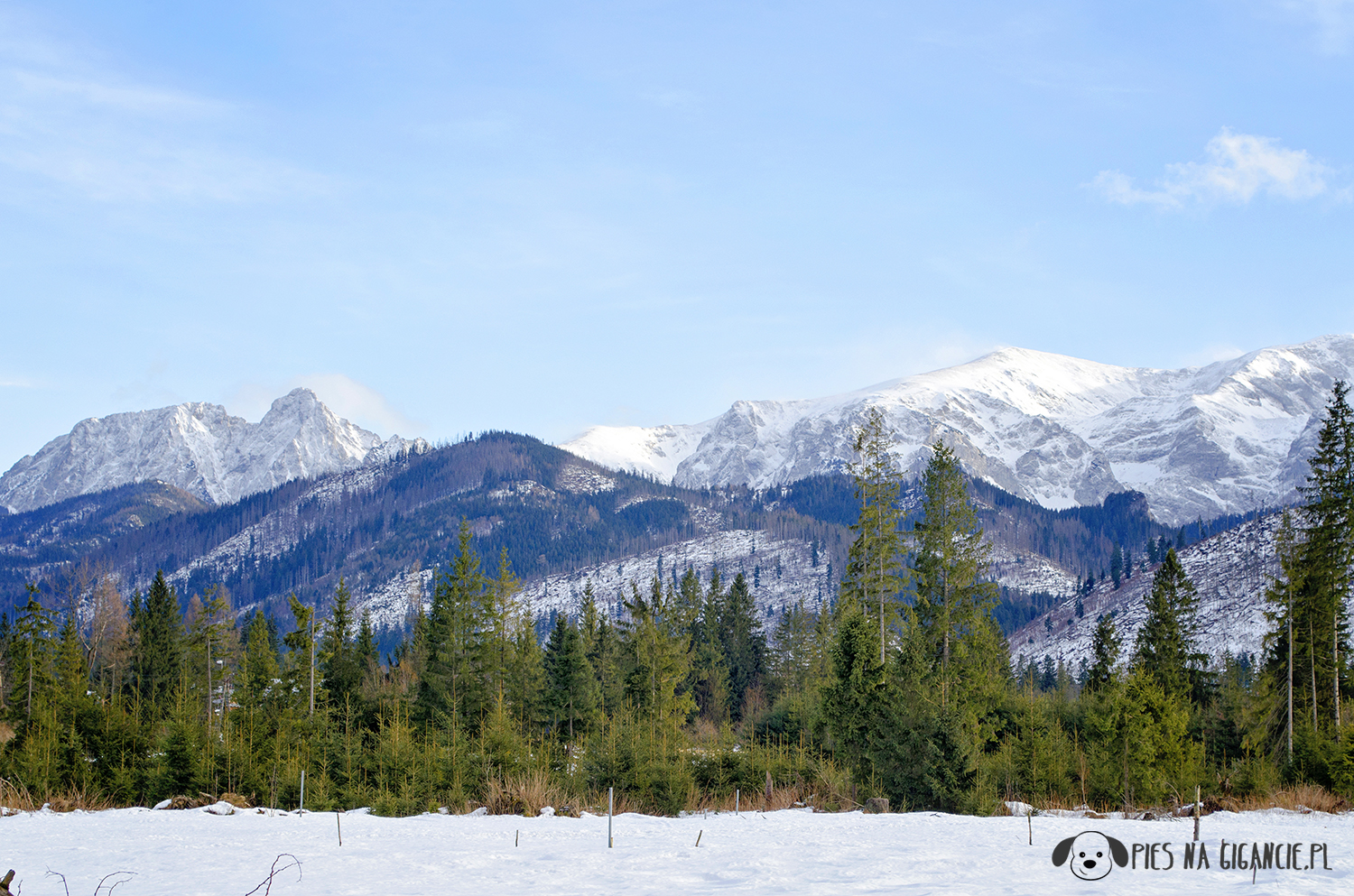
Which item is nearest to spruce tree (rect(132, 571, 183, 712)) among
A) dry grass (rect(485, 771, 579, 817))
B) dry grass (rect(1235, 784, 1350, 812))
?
dry grass (rect(485, 771, 579, 817))

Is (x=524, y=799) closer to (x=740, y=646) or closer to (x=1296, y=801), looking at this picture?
(x=1296, y=801)

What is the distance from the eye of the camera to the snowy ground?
32.0 ft

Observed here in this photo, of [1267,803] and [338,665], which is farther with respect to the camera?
[338,665]

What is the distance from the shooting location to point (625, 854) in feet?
40.3

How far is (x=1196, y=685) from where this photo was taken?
52594 millimetres

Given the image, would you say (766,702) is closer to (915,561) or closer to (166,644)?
(915,561)

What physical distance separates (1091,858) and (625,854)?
587 centimetres

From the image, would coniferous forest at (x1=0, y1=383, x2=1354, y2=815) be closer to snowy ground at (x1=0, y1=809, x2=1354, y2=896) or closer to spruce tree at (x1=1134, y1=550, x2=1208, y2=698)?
spruce tree at (x1=1134, y1=550, x2=1208, y2=698)

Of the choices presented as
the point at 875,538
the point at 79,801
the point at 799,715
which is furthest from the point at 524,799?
the point at 799,715

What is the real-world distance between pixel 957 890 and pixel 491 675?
148 feet

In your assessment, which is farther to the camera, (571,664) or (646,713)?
(571,664)

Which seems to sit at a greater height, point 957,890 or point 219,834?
point 957,890

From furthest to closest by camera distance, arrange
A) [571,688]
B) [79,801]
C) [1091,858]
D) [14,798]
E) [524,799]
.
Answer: [571,688]
[79,801]
[14,798]
[524,799]
[1091,858]

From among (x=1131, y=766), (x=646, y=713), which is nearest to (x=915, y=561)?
(x=1131, y=766)
